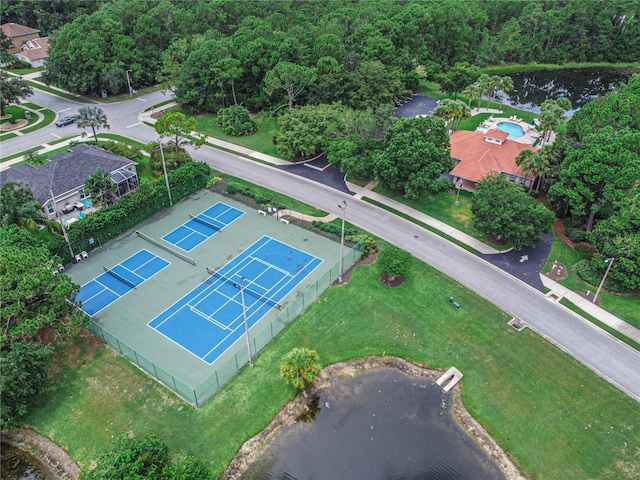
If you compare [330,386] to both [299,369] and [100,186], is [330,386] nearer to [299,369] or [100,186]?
[299,369]

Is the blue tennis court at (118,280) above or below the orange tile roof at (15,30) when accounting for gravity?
below

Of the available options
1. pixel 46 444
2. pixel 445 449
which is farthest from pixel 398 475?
pixel 46 444

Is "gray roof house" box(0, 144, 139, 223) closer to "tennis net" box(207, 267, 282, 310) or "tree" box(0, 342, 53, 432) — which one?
"tennis net" box(207, 267, 282, 310)

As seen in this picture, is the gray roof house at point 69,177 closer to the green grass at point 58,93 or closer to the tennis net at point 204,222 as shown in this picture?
the tennis net at point 204,222

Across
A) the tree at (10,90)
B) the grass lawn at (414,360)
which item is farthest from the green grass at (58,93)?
the grass lawn at (414,360)

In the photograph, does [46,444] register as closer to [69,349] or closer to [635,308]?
[69,349]

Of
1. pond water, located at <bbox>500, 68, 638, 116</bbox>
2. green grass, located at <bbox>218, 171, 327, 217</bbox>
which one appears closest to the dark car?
green grass, located at <bbox>218, 171, 327, 217</bbox>
